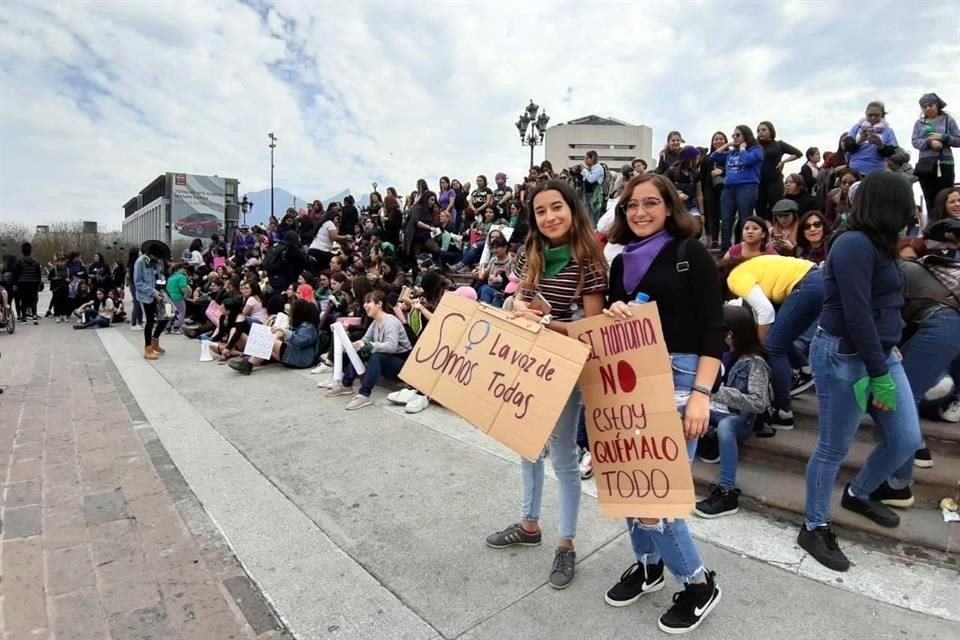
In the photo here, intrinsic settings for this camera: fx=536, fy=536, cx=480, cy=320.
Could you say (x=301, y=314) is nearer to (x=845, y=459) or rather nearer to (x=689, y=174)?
(x=689, y=174)

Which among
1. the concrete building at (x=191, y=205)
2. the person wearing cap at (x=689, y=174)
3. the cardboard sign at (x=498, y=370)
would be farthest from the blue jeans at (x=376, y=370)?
the concrete building at (x=191, y=205)

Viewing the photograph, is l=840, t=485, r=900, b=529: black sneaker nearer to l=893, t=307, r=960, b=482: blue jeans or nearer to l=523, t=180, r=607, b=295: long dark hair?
l=893, t=307, r=960, b=482: blue jeans

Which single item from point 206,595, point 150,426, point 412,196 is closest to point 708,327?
point 206,595

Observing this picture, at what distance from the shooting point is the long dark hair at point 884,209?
2.40m

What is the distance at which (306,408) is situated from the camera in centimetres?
576

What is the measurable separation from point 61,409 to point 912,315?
7408mm

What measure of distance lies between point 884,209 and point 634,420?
1528 millimetres

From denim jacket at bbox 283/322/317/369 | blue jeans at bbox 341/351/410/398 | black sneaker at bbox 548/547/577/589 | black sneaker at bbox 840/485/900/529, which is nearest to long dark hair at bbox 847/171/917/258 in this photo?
black sneaker at bbox 840/485/900/529

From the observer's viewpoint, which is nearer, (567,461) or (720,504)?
(567,461)

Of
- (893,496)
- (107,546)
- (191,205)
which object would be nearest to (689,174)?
(893,496)

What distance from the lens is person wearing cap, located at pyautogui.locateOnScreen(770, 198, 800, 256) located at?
4.67 meters

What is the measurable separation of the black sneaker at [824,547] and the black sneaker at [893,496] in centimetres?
55

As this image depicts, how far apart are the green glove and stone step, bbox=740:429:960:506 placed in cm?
103

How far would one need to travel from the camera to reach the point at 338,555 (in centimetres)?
288
